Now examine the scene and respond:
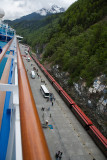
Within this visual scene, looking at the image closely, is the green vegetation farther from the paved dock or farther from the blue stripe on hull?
the blue stripe on hull

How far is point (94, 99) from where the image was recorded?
1308 centimetres

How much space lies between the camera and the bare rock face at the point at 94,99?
11.5 meters

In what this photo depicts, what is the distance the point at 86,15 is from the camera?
30.4 metres

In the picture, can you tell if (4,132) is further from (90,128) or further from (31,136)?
(90,128)

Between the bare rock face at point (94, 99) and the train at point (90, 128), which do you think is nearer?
the train at point (90, 128)

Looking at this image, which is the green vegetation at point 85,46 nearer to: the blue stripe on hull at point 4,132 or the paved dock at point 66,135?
the paved dock at point 66,135

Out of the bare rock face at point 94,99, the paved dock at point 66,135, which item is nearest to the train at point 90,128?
the paved dock at point 66,135

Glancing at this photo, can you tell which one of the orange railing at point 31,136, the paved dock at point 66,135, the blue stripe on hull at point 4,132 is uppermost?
the orange railing at point 31,136

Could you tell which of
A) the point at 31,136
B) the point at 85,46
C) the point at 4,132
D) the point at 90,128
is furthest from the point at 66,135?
the point at 85,46

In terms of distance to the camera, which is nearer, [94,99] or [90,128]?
[90,128]

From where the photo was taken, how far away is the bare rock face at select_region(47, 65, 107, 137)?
11.5 m

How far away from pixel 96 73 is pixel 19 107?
13.6m

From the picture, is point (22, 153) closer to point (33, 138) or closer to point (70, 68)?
point (33, 138)

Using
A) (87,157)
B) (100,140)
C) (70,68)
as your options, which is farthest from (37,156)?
(70,68)
